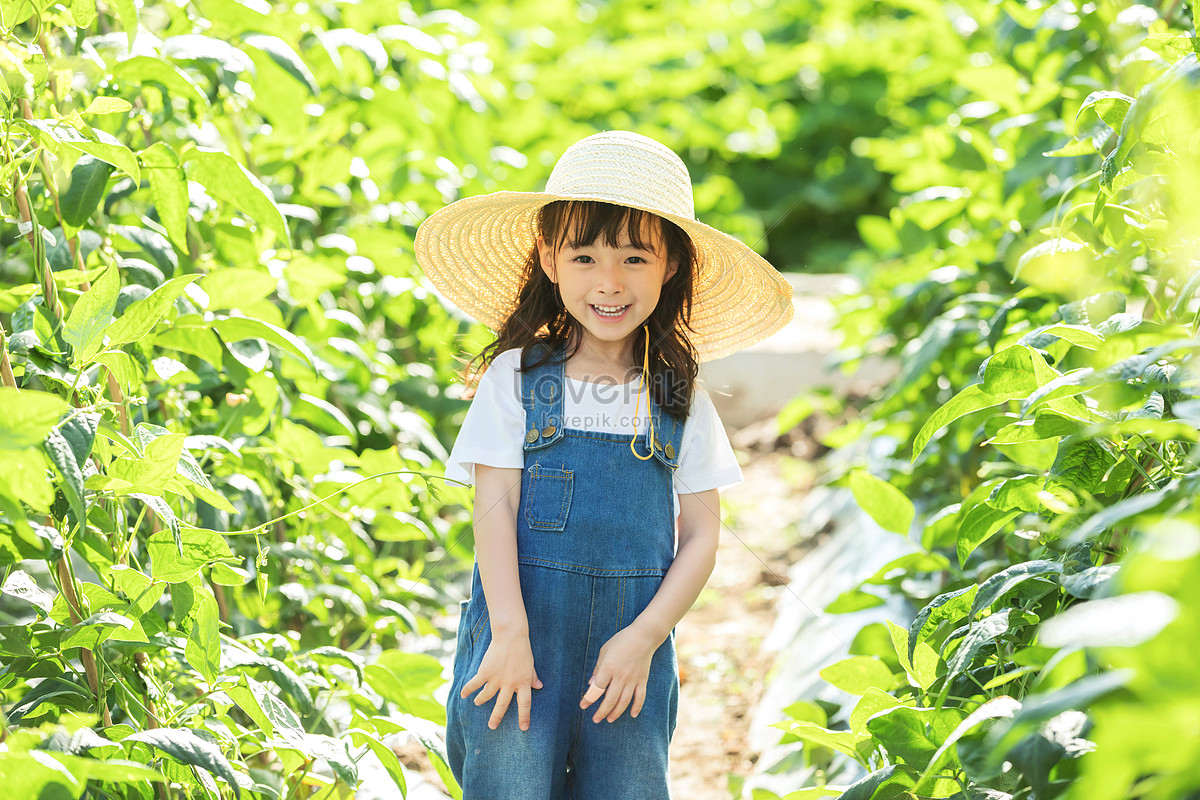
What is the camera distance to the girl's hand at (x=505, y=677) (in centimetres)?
135

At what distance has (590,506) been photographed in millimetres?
1424

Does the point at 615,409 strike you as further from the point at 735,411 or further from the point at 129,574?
the point at 735,411

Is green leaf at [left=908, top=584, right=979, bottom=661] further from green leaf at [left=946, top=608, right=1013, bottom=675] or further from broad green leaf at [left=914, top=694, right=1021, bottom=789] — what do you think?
broad green leaf at [left=914, top=694, right=1021, bottom=789]

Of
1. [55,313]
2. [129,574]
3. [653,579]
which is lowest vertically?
[653,579]

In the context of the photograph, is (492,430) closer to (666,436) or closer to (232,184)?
(666,436)

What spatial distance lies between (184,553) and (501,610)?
0.40 m

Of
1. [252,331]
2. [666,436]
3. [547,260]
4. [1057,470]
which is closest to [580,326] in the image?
[547,260]

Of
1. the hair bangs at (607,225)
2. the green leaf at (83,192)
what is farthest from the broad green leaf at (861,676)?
the green leaf at (83,192)

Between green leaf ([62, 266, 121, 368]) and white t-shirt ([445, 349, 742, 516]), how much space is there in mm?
480

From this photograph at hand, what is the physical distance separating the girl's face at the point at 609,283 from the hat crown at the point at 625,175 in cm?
7

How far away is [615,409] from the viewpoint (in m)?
1.47

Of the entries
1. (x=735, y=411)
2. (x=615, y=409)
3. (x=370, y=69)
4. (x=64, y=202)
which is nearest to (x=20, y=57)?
(x=64, y=202)

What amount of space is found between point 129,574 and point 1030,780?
899 millimetres

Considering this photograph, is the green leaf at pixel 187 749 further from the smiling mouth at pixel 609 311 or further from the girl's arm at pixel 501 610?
the smiling mouth at pixel 609 311
